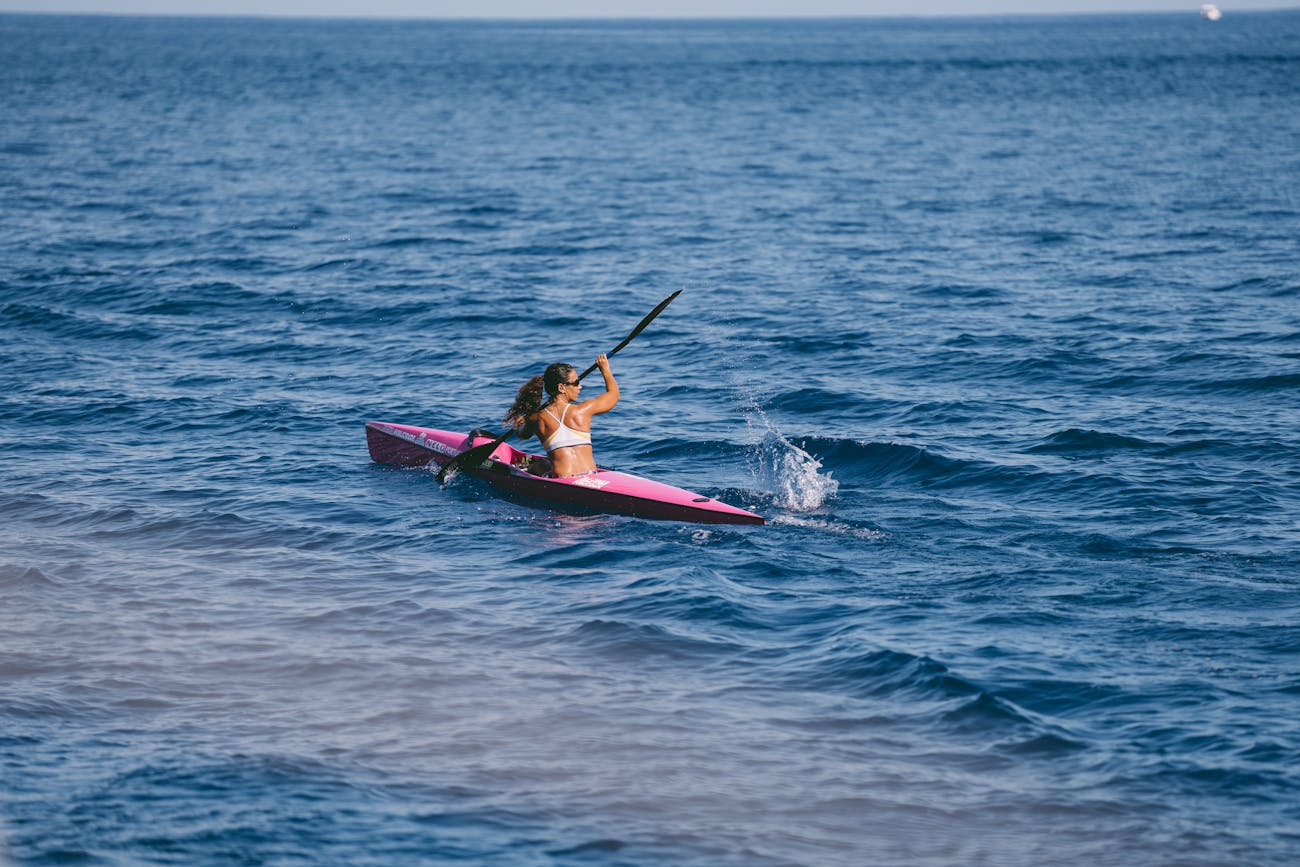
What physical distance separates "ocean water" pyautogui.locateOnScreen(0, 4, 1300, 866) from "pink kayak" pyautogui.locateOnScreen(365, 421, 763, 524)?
0.85 ft

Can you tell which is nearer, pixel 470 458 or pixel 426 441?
pixel 470 458

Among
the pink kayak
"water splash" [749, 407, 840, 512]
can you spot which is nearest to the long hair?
A: the pink kayak

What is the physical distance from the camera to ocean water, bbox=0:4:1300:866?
951cm

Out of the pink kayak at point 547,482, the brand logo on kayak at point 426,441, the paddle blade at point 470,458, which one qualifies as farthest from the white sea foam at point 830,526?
the brand logo on kayak at point 426,441

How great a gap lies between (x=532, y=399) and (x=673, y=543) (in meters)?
2.60

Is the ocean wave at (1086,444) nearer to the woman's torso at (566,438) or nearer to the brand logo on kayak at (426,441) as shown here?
the woman's torso at (566,438)

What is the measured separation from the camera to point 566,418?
15.6 metres

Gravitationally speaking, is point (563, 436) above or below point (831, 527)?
above

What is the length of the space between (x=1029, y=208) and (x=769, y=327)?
47.1 ft

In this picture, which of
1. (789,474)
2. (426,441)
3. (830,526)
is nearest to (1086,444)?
(789,474)

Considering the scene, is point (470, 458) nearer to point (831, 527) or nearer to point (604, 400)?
point (604, 400)

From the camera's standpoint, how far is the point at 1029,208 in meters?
35.7

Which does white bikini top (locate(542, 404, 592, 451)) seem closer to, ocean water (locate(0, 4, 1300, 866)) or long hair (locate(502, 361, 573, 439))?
long hair (locate(502, 361, 573, 439))

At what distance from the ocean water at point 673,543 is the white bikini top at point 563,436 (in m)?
0.81
